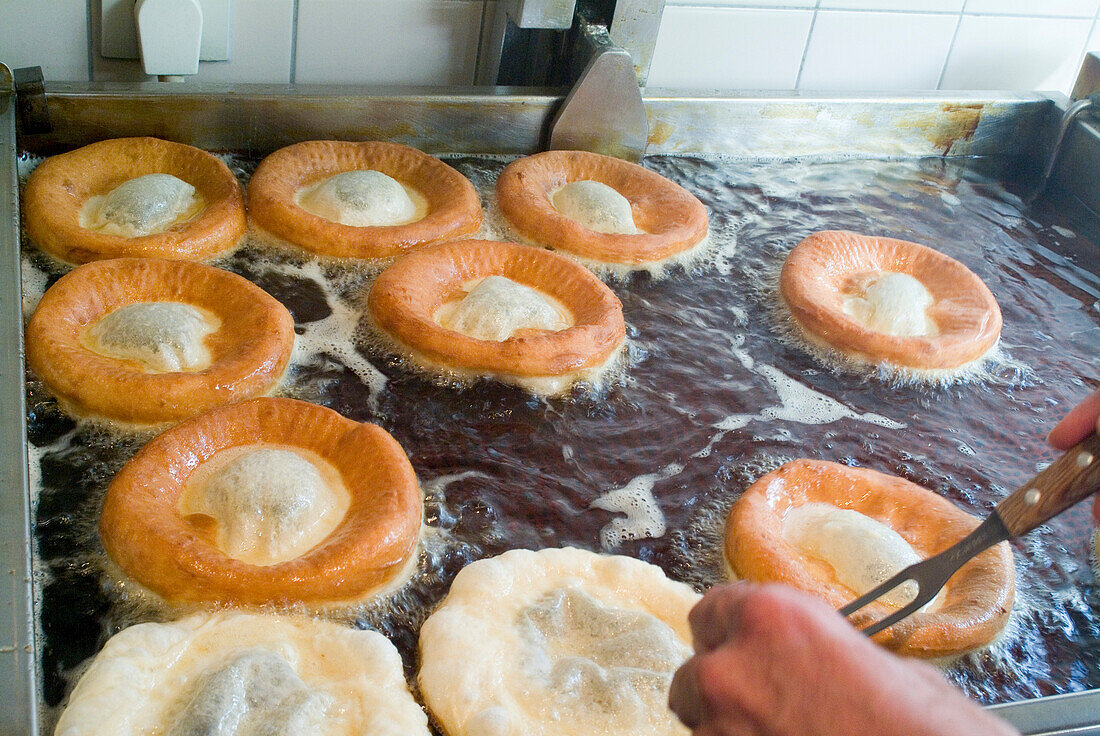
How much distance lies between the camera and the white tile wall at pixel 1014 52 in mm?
3641

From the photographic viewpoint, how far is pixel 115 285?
2.05 metres

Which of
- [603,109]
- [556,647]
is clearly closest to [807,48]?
[603,109]

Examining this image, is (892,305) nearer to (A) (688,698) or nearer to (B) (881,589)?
(B) (881,589)

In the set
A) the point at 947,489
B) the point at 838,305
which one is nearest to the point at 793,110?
the point at 838,305

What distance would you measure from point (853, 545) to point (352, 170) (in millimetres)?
1685

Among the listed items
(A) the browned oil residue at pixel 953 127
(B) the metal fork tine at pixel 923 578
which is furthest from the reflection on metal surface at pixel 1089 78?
(B) the metal fork tine at pixel 923 578

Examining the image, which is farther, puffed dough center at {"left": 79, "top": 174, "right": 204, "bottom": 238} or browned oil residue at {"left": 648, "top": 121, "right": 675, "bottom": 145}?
browned oil residue at {"left": 648, "top": 121, "right": 675, "bottom": 145}

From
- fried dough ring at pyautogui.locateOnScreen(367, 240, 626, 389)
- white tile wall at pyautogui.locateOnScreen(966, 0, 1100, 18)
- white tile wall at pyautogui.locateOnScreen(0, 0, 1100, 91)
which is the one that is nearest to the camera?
fried dough ring at pyautogui.locateOnScreen(367, 240, 626, 389)

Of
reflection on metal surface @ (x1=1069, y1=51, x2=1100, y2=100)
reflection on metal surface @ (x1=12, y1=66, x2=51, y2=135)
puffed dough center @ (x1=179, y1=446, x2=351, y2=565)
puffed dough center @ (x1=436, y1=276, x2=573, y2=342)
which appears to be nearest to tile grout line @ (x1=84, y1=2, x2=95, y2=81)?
reflection on metal surface @ (x1=12, y1=66, x2=51, y2=135)

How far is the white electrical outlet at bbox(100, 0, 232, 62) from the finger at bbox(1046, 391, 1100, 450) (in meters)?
2.38

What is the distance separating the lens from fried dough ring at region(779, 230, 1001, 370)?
2.32 metres

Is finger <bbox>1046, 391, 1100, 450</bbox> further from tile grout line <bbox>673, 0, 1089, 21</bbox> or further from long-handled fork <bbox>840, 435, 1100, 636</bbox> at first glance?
tile grout line <bbox>673, 0, 1089, 21</bbox>

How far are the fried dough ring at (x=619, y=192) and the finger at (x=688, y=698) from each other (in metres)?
1.76

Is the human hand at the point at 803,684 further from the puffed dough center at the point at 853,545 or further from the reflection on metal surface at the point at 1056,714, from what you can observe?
the puffed dough center at the point at 853,545
